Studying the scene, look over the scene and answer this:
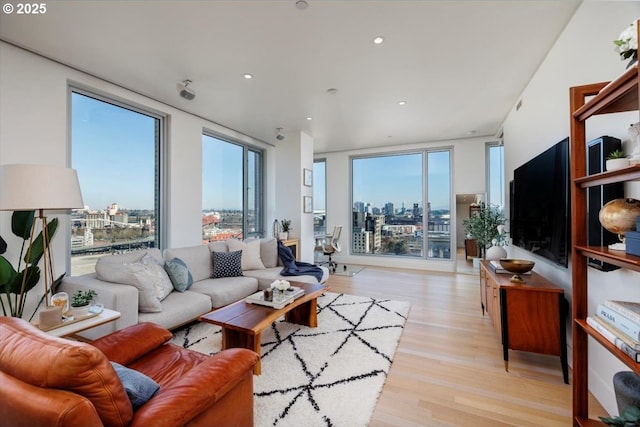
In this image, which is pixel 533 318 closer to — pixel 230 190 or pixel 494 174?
pixel 494 174

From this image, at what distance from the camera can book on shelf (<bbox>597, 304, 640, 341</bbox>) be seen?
112 cm

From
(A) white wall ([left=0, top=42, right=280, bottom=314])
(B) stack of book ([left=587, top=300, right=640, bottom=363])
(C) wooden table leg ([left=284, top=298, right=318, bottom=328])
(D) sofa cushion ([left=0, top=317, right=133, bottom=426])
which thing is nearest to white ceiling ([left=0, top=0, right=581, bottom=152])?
(A) white wall ([left=0, top=42, right=280, bottom=314])

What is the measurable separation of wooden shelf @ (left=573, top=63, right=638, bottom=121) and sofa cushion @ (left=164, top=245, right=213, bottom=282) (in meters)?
3.81

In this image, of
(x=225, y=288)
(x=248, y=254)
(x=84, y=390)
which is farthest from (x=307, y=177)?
(x=84, y=390)

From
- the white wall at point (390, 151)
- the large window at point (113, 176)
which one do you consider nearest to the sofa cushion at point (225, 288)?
the large window at point (113, 176)

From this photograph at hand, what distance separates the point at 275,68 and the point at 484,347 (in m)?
3.58

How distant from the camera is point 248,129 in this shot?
543 cm

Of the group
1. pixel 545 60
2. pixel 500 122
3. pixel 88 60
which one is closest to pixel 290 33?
pixel 88 60

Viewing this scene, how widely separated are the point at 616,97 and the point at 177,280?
145 inches

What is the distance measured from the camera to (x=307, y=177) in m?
5.69

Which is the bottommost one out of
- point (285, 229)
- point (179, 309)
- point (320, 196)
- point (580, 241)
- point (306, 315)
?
point (306, 315)

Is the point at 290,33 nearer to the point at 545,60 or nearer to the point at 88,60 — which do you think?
the point at 88,60

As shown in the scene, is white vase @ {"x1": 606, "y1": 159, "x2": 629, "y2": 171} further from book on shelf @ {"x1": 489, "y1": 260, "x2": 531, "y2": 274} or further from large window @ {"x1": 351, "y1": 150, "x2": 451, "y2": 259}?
large window @ {"x1": 351, "y1": 150, "x2": 451, "y2": 259}

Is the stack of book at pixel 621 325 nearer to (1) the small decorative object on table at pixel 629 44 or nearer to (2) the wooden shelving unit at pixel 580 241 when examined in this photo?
(2) the wooden shelving unit at pixel 580 241
